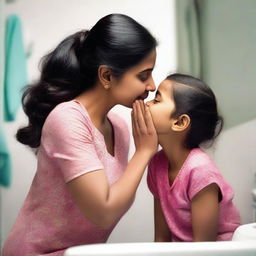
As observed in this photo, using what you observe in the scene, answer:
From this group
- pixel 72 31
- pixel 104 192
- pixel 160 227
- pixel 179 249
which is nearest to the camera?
pixel 179 249

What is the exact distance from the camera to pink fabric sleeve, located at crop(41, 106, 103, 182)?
77 centimetres

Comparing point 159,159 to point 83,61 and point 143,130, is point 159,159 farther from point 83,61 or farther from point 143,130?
point 83,61

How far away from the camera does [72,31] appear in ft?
3.82

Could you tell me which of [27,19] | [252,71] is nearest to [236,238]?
[252,71]

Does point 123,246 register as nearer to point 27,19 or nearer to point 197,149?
point 197,149

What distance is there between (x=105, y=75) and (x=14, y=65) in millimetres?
470

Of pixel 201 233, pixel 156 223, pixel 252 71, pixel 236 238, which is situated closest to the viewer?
pixel 236 238

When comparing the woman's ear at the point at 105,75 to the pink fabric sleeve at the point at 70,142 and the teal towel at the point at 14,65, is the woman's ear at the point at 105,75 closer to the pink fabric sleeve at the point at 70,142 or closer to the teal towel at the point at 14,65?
the pink fabric sleeve at the point at 70,142

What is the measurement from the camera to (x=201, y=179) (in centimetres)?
87

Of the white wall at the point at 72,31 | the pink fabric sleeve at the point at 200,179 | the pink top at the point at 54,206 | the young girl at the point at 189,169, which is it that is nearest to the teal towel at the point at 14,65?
the white wall at the point at 72,31

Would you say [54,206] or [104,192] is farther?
[54,206]

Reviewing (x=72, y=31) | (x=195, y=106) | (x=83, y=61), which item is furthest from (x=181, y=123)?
(x=72, y=31)

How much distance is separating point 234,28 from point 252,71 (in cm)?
14

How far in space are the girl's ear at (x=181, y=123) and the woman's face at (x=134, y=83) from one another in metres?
0.10
